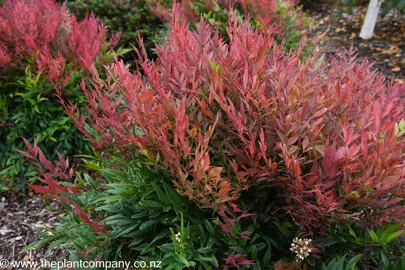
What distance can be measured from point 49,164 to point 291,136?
127 cm

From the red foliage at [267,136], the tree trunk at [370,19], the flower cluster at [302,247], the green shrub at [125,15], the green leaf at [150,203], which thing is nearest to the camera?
the red foliage at [267,136]

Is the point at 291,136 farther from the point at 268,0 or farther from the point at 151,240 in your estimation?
the point at 268,0

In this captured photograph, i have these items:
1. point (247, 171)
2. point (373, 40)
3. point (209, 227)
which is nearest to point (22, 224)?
point (209, 227)

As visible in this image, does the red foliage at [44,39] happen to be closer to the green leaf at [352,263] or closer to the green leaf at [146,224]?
the green leaf at [146,224]

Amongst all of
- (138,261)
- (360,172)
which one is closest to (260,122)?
(360,172)

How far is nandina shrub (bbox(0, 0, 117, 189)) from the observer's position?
3092 millimetres

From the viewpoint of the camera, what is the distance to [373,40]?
19.6 feet

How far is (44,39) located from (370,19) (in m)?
5.03

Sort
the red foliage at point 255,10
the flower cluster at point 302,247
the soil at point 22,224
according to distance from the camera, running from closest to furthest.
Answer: the flower cluster at point 302,247 → the soil at point 22,224 → the red foliage at point 255,10

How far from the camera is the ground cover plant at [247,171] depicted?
148 centimetres

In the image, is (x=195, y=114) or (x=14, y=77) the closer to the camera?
(x=195, y=114)

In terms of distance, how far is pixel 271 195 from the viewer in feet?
6.01

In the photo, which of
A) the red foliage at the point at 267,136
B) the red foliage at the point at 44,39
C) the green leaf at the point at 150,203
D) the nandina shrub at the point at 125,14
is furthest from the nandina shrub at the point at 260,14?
the green leaf at the point at 150,203

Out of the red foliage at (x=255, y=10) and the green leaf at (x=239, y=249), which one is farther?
the red foliage at (x=255, y=10)
